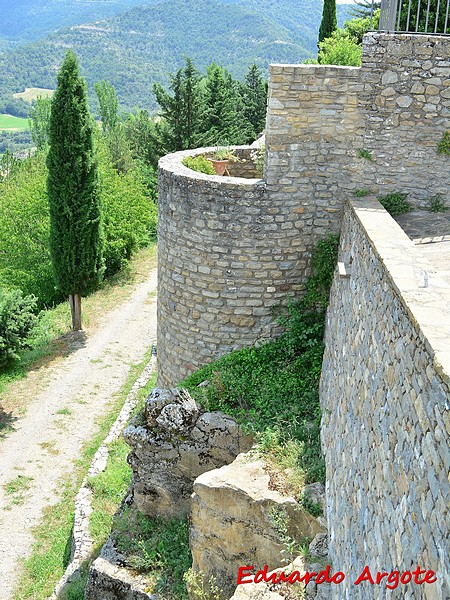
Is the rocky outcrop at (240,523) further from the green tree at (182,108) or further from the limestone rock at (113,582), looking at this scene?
the green tree at (182,108)

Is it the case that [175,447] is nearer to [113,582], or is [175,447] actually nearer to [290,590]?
[113,582]

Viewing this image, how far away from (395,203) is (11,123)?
179 meters

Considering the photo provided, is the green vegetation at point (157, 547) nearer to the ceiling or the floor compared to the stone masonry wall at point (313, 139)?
nearer to the floor

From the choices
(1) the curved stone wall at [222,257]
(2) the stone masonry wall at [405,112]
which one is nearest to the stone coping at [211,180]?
(1) the curved stone wall at [222,257]

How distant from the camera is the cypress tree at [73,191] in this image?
55.1 ft

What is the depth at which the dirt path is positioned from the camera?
1129 cm

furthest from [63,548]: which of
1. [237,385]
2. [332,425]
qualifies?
[332,425]

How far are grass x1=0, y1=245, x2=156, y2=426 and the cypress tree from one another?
1.07 meters

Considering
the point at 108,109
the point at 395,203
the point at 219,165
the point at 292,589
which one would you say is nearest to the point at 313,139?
the point at 395,203

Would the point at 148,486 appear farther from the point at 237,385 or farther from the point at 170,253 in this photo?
the point at 170,253

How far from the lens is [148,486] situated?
8.39m

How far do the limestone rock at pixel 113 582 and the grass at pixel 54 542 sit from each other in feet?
3.45

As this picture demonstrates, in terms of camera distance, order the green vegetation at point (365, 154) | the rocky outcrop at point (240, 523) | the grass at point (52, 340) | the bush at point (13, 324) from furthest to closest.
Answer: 1. the grass at point (52, 340)
2. the bush at point (13, 324)
3. the green vegetation at point (365, 154)
4. the rocky outcrop at point (240, 523)

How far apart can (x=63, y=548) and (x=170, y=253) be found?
5.24 m
